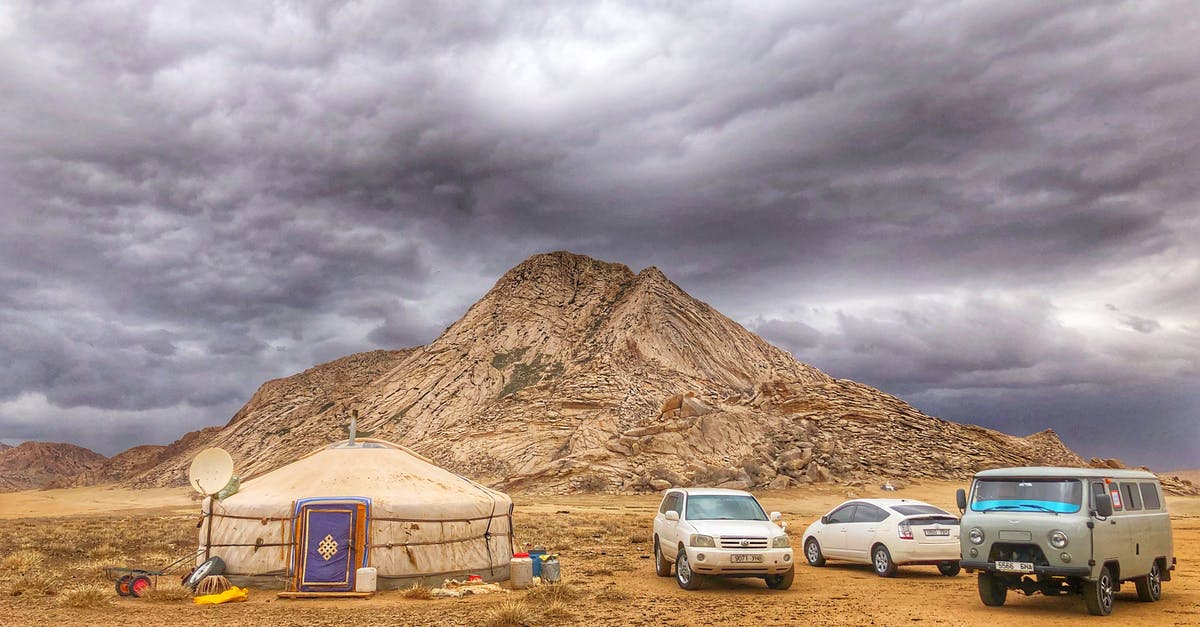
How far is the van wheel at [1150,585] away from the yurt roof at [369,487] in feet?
40.8

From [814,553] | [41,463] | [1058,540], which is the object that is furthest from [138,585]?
[41,463]

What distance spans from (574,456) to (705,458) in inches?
373

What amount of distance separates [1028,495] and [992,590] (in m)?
1.82

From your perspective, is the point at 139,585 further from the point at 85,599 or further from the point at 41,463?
the point at 41,463

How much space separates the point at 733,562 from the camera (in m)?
15.2

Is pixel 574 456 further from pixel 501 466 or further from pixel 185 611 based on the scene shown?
pixel 185 611

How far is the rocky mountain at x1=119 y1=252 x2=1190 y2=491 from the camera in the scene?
184 ft

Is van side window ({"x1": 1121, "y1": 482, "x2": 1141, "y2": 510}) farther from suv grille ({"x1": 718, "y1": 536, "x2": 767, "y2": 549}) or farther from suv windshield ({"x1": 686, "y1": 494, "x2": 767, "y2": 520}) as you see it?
suv windshield ({"x1": 686, "y1": 494, "x2": 767, "y2": 520})

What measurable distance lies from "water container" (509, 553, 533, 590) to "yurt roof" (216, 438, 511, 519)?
4.77 ft

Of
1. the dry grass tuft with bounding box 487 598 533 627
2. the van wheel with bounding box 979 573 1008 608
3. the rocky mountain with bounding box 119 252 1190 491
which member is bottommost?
the dry grass tuft with bounding box 487 598 533 627

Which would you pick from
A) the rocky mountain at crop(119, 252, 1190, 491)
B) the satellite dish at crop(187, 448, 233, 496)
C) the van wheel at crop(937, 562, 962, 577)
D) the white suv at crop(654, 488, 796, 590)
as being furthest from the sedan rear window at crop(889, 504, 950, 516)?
the rocky mountain at crop(119, 252, 1190, 491)

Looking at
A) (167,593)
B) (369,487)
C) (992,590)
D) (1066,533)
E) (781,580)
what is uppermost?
(369,487)

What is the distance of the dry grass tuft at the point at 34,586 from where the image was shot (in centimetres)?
1683

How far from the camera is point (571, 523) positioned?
35.0 m
